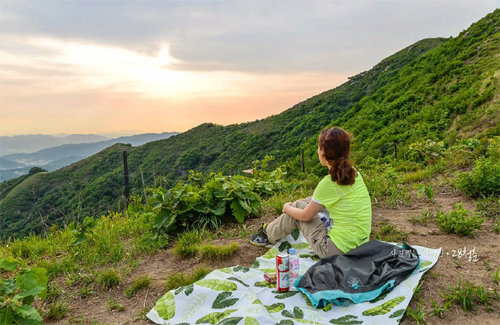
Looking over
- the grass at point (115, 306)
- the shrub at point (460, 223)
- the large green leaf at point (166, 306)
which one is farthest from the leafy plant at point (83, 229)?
the shrub at point (460, 223)

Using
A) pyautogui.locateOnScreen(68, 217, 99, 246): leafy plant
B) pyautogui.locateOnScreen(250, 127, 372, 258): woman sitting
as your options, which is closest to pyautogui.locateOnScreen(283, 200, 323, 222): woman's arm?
pyautogui.locateOnScreen(250, 127, 372, 258): woman sitting

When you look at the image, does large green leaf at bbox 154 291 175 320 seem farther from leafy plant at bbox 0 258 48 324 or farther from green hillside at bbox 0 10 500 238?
green hillside at bbox 0 10 500 238

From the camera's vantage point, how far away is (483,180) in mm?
5094

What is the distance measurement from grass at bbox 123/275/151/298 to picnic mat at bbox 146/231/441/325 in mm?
484

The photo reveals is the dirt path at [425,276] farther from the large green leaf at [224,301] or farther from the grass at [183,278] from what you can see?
the large green leaf at [224,301]

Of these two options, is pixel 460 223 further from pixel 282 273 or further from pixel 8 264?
pixel 8 264

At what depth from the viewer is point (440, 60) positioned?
19.8 m

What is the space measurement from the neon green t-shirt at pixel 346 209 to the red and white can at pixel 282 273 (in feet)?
1.95

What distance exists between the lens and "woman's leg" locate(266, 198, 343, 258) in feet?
11.4

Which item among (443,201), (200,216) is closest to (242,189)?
(200,216)

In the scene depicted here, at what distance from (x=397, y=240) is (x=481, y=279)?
3.35 ft

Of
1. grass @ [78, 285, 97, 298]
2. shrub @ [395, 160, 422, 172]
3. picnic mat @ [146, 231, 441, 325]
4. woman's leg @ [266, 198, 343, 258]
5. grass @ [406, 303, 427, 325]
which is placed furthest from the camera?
shrub @ [395, 160, 422, 172]

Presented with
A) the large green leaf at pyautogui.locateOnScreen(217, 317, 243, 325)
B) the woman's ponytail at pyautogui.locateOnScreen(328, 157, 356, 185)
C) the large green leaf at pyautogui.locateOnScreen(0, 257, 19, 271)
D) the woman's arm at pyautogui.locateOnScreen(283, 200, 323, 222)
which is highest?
the woman's ponytail at pyautogui.locateOnScreen(328, 157, 356, 185)

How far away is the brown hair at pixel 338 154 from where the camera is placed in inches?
127
